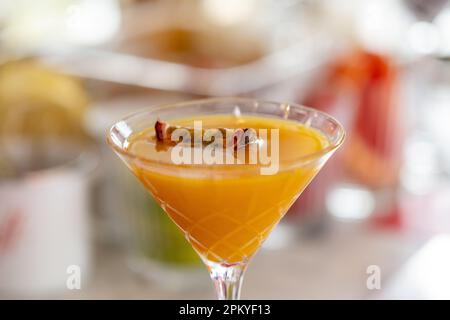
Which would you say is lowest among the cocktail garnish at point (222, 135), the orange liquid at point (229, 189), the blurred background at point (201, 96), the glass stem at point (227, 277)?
the glass stem at point (227, 277)

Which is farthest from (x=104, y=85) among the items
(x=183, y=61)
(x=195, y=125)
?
(x=195, y=125)

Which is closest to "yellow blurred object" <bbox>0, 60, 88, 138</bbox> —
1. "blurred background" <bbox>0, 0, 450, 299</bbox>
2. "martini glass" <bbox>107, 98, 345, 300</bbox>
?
"blurred background" <bbox>0, 0, 450, 299</bbox>

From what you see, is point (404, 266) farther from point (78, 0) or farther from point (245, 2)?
point (78, 0)

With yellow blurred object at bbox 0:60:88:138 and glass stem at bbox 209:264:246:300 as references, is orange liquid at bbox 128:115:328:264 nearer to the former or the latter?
glass stem at bbox 209:264:246:300

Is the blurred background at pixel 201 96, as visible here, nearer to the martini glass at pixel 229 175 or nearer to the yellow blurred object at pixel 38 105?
the yellow blurred object at pixel 38 105

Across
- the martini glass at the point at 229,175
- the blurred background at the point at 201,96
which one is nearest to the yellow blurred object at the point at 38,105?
the blurred background at the point at 201,96

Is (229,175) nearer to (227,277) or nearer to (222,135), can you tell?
(222,135)

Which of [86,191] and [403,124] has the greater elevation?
[403,124]
